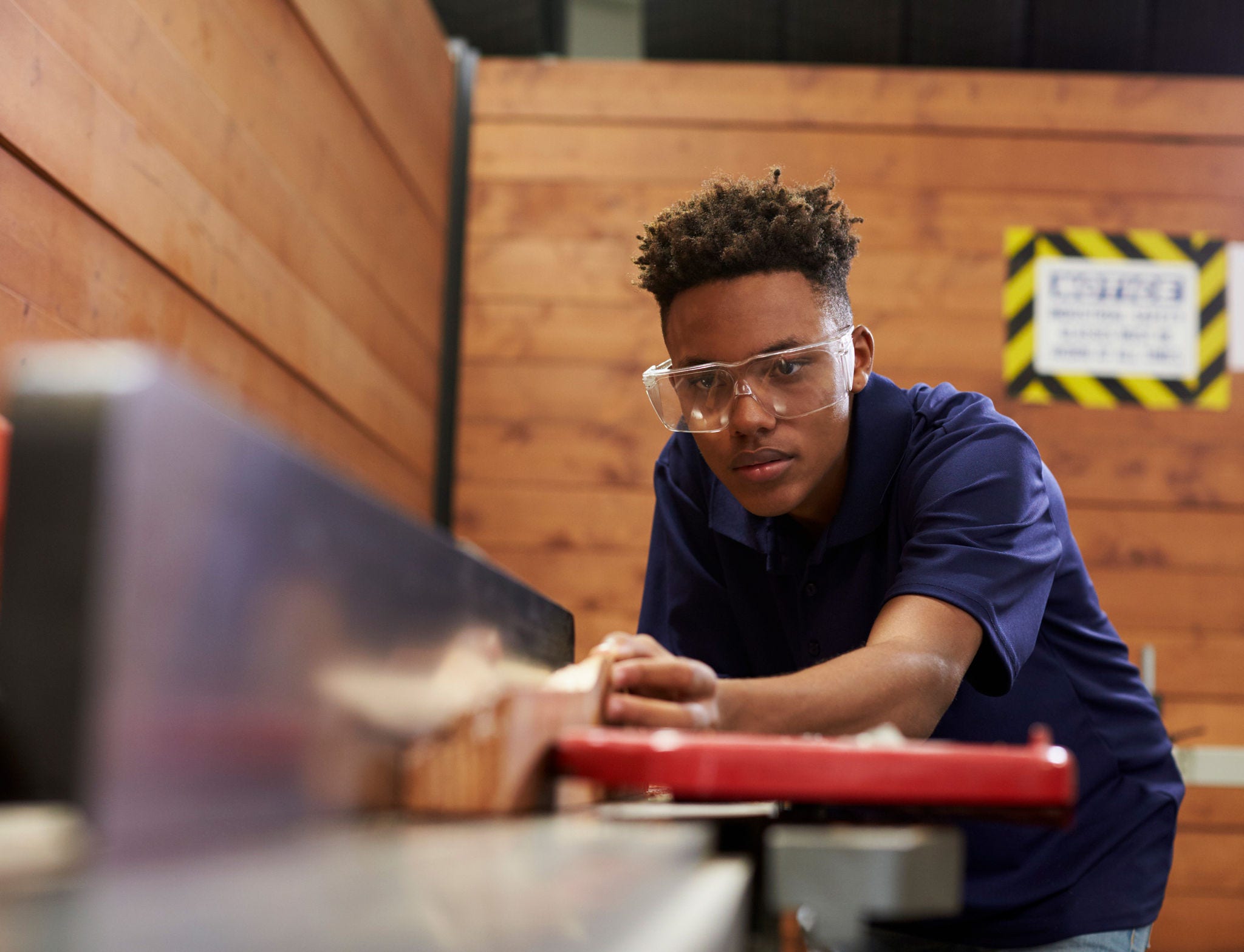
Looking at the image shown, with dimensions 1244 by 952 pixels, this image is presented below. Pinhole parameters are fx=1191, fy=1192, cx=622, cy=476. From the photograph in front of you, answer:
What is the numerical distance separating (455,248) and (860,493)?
86.6 inches

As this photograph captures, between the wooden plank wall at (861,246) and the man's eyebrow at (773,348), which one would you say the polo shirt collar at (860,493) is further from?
the wooden plank wall at (861,246)

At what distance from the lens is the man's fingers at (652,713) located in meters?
0.75

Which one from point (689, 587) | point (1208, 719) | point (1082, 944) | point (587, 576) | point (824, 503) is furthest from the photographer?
point (587, 576)

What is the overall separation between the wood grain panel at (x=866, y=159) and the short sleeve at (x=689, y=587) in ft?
5.92

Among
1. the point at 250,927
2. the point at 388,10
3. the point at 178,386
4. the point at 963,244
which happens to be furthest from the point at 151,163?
the point at 963,244

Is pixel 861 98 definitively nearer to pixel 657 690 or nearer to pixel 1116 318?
pixel 1116 318

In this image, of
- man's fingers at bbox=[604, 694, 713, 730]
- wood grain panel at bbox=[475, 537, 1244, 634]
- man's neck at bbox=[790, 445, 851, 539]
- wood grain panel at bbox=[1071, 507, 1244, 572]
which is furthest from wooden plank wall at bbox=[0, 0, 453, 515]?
wood grain panel at bbox=[1071, 507, 1244, 572]

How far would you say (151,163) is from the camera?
1.65m

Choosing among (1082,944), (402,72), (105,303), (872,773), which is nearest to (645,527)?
(402,72)

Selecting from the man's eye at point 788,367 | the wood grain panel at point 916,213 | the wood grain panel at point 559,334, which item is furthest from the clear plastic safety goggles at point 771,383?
the wood grain panel at point 916,213

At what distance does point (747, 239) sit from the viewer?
137 centimetres

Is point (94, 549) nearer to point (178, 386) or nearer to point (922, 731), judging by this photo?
→ point (178, 386)

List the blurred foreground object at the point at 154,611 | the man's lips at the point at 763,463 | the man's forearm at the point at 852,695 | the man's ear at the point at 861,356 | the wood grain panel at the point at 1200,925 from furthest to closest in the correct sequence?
the wood grain panel at the point at 1200,925 → the man's ear at the point at 861,356 → the man's lips at the point at 763,463 → the man's forearm at the point at 852,695 → the blurred foreground object at the point at 154,611

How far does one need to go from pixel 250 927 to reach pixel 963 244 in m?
3.14
